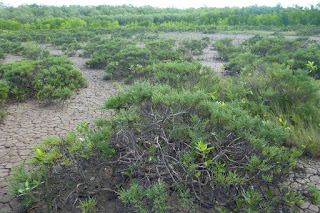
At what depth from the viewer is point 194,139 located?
286cm

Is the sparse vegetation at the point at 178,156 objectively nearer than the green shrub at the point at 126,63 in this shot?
Yes

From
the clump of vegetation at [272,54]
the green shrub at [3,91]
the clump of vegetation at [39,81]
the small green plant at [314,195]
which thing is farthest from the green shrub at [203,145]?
the clump of vegetation at [272,54]

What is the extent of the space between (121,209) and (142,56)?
7.25 metres

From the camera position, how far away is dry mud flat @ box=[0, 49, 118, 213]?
381 centimetres

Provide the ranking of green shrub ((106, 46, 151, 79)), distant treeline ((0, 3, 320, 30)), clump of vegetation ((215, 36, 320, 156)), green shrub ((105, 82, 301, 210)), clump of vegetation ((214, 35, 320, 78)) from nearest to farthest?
green shrub ((105, 82, 301, 210)), clump of vegetation ((215, 36, 320, 156)), clump of vegetation ((214, 35, 320, 78)), green shrub ((106, 46, 151, 79)), distant treeline ((0, 3, 320, 30))

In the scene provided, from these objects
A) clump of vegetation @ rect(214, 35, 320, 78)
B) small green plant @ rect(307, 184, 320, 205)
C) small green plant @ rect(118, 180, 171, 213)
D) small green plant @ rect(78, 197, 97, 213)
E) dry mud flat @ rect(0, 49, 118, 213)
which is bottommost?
dry mud flat @ rect(0, 49, 118, 213)

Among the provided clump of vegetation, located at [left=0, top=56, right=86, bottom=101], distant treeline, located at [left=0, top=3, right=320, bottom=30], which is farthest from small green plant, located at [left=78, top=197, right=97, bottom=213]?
distant treeline, located at [left=0, top=3, right=320, bottom=30]

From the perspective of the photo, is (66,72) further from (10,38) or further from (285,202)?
(10,38)

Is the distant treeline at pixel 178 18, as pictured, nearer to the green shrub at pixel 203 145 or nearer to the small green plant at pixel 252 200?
the green shrub at pixel 203 145

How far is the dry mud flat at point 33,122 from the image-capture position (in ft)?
12.5

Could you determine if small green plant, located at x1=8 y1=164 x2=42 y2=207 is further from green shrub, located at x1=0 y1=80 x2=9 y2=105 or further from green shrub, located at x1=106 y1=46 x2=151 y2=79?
green shrub, located at x1=106 y1=46 x2=151 y2=79

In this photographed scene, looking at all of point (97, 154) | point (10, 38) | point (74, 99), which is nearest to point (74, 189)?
point (97, 154)

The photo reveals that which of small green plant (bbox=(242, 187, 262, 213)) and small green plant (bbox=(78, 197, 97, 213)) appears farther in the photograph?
small green plant (bbox=(78, 197, 97, 213))

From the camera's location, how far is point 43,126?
198 inches
